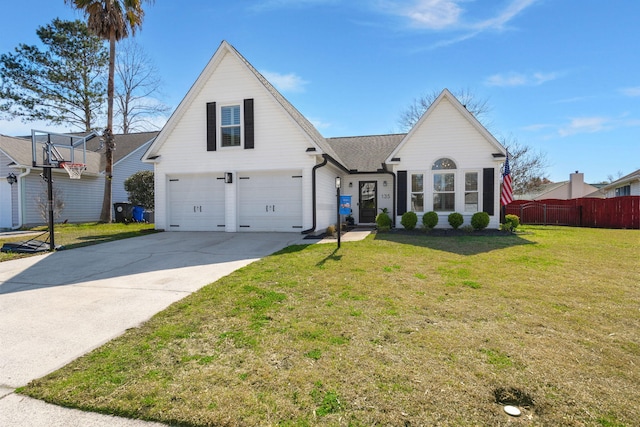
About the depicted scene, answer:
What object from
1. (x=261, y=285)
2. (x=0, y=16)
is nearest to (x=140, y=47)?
(x=0, y=16)

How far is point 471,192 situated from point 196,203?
11.1 metres

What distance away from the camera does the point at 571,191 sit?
37.5 m

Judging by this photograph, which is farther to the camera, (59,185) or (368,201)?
(59,185)

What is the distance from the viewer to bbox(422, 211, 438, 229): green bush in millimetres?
12758

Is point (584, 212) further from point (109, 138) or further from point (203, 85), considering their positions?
point (109, 138)

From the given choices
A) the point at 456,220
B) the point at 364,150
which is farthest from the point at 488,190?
the point at 364,150

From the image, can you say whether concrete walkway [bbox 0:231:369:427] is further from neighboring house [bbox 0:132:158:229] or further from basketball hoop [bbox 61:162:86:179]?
neighboring house [bbox 0:132:158:229]

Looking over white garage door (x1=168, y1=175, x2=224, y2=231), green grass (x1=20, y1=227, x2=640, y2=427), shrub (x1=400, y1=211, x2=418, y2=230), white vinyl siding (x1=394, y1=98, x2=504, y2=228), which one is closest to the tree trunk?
white garage door (x1=168, y1=175, x2=224, y2=231)

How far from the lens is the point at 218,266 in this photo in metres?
7.03

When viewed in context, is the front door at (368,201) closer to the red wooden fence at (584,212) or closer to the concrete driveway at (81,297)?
the concrete driveway at (81,297)

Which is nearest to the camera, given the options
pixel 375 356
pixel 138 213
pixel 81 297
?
pixel 375 356

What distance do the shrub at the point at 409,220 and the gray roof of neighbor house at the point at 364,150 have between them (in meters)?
3.41

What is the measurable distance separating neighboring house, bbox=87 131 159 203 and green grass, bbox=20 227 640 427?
19.8 metres

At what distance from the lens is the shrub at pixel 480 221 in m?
12.4
